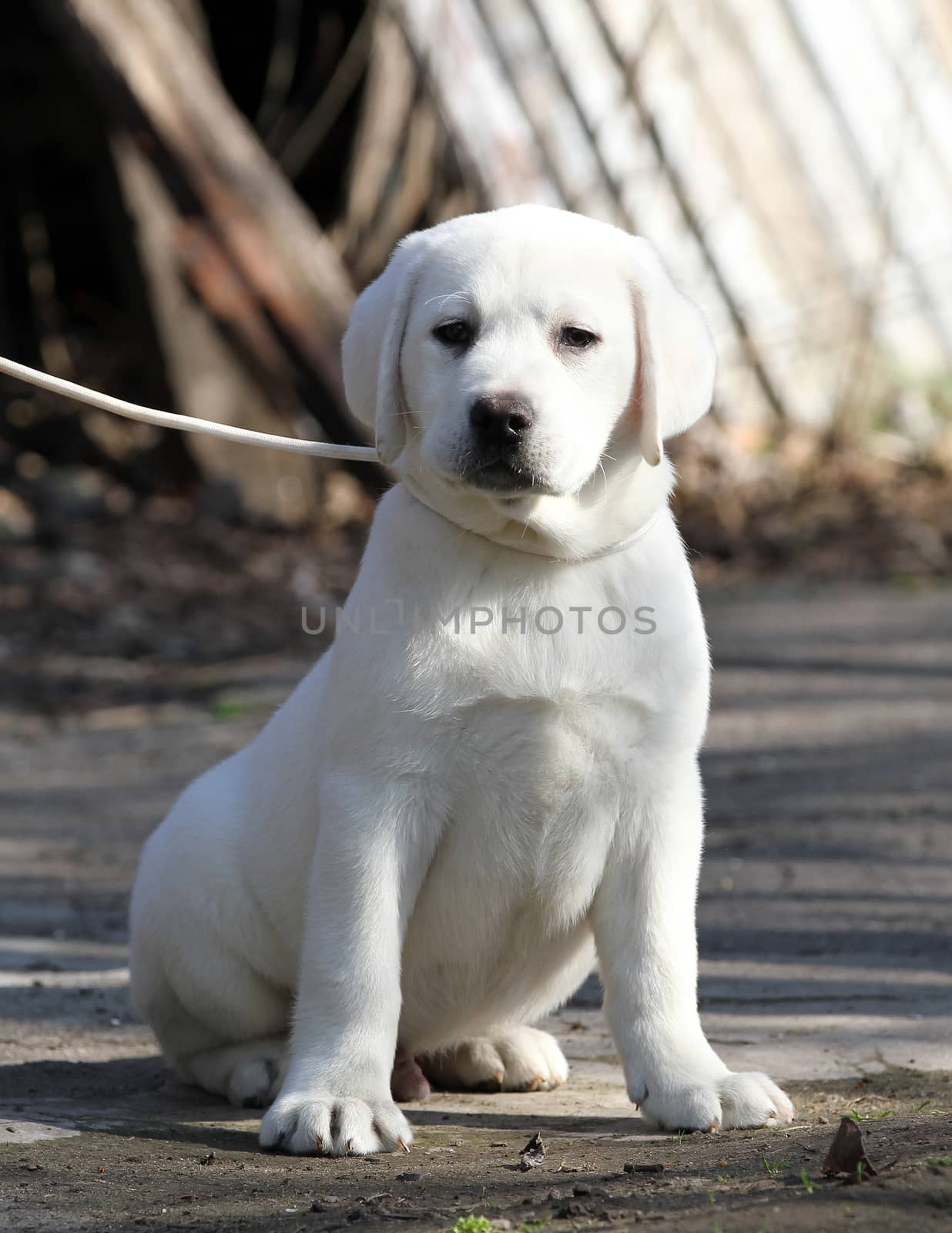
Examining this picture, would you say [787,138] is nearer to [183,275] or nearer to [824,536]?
[824,536]

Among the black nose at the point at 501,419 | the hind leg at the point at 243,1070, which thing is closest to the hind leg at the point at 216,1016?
the hind leg at the point at 243,1070

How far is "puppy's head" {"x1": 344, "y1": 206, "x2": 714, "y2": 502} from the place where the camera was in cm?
285

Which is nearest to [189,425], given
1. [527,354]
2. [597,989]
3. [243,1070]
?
[527,354]

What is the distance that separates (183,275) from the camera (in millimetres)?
9836

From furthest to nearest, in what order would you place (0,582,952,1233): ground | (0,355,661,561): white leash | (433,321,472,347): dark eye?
1. (0,355,661,561): white leash
2. (433,321,472,347): dark eye
3. (0,582,952,1233): ground

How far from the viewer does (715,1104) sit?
2.86 m

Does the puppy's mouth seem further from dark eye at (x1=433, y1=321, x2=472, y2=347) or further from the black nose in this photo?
dark eye at (x1=433, y1=321, x2=472, y2=347)

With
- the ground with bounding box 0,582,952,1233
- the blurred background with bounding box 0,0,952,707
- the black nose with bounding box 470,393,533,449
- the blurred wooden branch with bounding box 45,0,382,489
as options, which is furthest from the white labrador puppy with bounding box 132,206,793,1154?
the blurred wooden branch with bounding box 45,0,382,489

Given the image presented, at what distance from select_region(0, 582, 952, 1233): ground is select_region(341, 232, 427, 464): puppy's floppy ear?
51.2 inches

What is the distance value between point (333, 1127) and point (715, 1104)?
0.66m

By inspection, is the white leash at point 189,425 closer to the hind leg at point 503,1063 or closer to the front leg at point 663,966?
the front leg at point 663,966

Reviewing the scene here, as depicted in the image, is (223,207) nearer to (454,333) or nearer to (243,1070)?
(454,333)

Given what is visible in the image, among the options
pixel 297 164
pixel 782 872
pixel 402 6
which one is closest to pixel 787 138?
pixel 402 6

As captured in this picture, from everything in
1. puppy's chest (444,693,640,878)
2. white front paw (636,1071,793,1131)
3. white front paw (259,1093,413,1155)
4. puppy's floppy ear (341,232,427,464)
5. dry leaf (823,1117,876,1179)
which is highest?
puppy's floppy ear (341,232,427,464)
